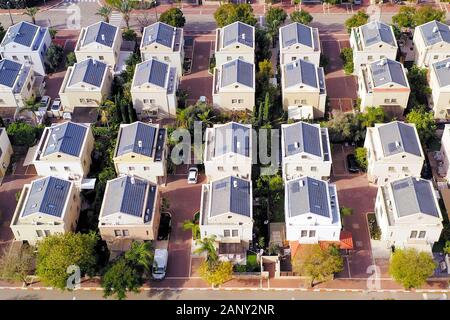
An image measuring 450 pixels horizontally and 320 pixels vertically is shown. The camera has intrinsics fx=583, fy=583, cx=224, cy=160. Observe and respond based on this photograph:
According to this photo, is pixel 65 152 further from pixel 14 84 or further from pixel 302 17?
pixel 302 17

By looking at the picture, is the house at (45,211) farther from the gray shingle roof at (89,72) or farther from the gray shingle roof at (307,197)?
the gray shingle roof at (307,197)

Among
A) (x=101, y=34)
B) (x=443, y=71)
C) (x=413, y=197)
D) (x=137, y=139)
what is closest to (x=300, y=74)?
(x=443, y=71)

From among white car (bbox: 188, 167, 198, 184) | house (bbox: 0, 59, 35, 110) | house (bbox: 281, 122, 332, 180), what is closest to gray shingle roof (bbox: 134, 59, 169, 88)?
white car (bbox: 188, 167, 198, 184)

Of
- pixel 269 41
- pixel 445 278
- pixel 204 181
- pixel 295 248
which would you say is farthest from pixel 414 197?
pixel 269 41

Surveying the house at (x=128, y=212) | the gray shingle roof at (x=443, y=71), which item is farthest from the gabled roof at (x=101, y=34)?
the gray shingle roof at (x=443, y=71)

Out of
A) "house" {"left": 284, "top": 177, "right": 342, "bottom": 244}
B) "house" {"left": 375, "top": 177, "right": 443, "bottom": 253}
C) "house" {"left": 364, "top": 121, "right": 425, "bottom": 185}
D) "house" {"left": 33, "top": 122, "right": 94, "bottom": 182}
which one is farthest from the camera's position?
"house" {"left": 33, "top": 122, "right": 94, "bottom": 182}

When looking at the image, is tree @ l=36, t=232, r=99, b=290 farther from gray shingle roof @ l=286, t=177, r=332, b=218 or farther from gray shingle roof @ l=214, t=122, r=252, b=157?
gray shingle roof @ l=286, t=177, r=332, b=218
